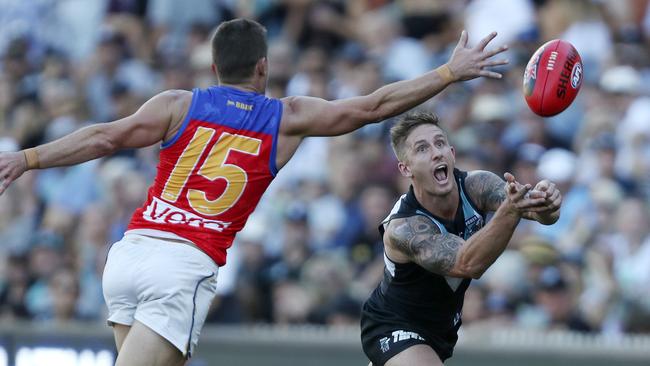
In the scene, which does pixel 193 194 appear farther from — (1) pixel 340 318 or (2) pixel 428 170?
(1) pixel 340 318

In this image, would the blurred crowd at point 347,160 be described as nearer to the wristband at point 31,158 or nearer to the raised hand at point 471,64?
the raised hand at point 471,64

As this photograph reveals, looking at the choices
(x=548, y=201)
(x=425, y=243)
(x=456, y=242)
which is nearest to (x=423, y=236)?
(x=425, y=243)

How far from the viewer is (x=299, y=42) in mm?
15320

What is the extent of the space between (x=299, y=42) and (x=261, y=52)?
25.8 ft

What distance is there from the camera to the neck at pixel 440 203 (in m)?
7.70

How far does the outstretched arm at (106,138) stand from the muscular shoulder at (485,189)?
179cm

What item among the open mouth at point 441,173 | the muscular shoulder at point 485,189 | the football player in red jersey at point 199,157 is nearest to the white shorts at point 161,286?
the football player in red jersey at point 199,157

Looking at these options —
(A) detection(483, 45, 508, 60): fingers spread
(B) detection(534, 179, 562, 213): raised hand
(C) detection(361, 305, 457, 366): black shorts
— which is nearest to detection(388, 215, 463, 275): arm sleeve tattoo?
(C) detection(361, 305, 457, 366): black shorts

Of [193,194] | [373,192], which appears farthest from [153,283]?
[373,192]

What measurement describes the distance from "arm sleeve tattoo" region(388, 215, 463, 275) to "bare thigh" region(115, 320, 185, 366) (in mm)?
1420

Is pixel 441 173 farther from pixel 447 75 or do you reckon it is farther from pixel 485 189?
pixel 447 75

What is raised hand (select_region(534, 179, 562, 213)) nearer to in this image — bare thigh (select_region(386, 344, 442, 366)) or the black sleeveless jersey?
the black sleeveless jersey

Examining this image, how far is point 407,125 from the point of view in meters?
7.80

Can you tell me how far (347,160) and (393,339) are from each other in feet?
17.1
